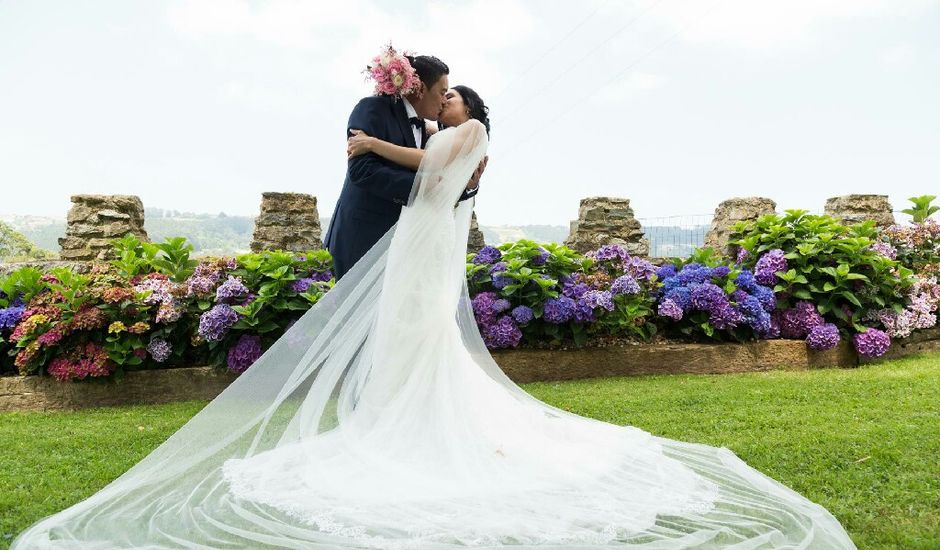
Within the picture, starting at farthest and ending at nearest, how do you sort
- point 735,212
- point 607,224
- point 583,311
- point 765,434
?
point 607,224 → point 735,212 → point 583,311 → point 765,434

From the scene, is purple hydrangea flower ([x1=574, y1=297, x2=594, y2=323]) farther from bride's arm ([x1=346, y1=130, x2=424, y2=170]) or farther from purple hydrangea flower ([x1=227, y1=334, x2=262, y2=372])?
bride's arm ([x1=346, y1=130, x2=424, y2=170])

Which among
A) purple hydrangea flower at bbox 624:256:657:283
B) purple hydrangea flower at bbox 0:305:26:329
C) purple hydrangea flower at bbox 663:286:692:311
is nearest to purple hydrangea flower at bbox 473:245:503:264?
purple hydrangea flower at bbox 624:256:657:283

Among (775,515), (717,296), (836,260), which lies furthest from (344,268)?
(836,260)

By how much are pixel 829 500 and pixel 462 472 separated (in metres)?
1.47

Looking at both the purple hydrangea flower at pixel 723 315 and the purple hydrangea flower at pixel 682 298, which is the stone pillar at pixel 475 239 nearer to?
the purple hydrangea flower at pixel 682 298

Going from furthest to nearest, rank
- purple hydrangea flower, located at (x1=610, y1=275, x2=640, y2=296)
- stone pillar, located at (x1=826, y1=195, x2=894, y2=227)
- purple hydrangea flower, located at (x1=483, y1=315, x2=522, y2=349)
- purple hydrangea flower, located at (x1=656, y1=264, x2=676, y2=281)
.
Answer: stone pillar, located at (x1=826, y1=195, x2=894, y2=227) → purple hydrangea flower, located at (x1=656, y1=264, x2=676, y2=281) → purple hydrangea flower, located at (x1=610, y1=275, x2=640, y2=296) → purple hydrangea flower, located at (x1=483, y1=315, x2=522, y2=349)

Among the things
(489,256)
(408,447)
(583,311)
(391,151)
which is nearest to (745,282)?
(583,311)

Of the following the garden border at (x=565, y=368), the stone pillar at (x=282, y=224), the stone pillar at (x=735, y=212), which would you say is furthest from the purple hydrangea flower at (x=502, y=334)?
the stone pillar at (x=735, y=212)

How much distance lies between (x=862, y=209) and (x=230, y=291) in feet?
28.5

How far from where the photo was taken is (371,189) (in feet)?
10.7

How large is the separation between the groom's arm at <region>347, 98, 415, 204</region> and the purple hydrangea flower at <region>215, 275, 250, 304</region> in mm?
2833

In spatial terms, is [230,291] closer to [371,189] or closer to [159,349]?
[159,349]

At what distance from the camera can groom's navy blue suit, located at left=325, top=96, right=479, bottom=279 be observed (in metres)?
3.22

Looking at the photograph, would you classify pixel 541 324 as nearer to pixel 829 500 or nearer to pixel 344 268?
pixel 344 268
